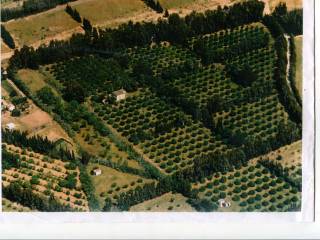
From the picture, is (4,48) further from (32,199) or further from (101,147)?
(32,199)

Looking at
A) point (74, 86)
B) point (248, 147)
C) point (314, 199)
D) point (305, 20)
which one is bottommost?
point (314, 199)

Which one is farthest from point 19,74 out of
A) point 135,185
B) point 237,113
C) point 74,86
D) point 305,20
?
point 305,20

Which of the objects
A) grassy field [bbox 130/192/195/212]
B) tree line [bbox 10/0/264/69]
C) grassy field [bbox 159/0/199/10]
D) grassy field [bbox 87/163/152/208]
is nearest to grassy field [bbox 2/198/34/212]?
grassy field [bbox 87/163/152/208]

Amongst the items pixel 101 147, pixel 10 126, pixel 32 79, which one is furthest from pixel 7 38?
pixel 101 147

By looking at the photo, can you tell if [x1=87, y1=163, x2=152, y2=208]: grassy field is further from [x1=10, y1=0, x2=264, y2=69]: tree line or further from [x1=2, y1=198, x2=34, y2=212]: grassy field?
[x1=10, y1=0, x2=264, y2=69]: tree line

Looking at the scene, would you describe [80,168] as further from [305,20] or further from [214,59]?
[305,20]

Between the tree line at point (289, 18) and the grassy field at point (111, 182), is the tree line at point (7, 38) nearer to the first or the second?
the grassy field at point (111, 182)
